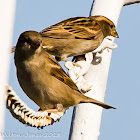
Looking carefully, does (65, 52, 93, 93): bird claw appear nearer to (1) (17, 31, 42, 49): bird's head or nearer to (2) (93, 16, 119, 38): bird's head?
(1) (17, 31, 42, 49): bird's head

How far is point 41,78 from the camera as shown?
268 cm

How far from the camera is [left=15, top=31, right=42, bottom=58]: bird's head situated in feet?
8.21

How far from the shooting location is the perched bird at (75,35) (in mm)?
3969

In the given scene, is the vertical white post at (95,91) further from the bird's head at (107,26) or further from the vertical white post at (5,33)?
the vertical white post at (5,33)

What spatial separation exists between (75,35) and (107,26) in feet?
1.11

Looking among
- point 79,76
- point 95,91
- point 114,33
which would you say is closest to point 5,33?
point 79,76

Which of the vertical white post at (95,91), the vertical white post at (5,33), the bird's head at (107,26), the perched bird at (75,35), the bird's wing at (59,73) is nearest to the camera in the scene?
the vertical white post at (5,33)

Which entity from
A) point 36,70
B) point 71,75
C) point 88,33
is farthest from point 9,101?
point 88,33

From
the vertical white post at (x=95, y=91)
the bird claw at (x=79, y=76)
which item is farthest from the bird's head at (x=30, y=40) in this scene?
the vertical white post at (x=95, y=91)

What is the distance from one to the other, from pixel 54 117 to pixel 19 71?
0.37 metres

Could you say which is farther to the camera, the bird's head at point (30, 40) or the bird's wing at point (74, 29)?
the bird's wing at point (74, 29)

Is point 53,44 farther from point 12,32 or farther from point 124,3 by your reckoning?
point 12,32

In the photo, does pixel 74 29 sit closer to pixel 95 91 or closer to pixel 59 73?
pixel 95 91

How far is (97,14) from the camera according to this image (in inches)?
145
